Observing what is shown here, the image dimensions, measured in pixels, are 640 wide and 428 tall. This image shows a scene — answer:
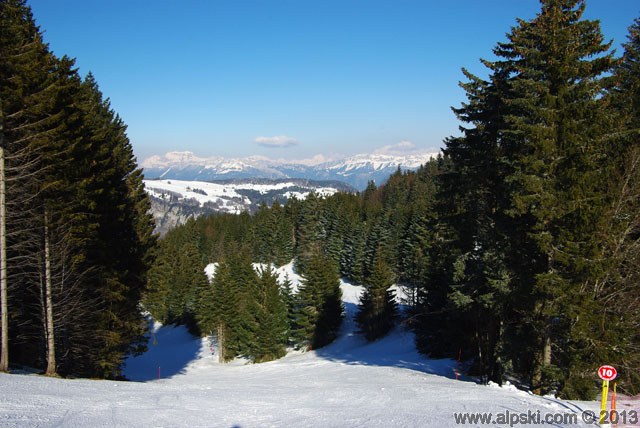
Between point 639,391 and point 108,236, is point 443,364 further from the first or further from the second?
point 108,236

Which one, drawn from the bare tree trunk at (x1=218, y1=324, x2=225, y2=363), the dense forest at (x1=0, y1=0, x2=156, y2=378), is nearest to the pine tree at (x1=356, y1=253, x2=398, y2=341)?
the bare tree trunk at (x1=218, y1=324, x2=225, y2=363)

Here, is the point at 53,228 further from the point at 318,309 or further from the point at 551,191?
the point at 318,309

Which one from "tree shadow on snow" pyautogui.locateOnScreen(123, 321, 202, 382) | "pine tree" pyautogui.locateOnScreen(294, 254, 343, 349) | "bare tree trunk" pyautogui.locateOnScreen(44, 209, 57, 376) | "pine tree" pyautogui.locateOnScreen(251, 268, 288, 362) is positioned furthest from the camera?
"pine tree" pyautogui.locateOnScreen(294, 254, 343, 349)

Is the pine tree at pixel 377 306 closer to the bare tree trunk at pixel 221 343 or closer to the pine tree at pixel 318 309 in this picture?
the pine tree at pixel 318 309

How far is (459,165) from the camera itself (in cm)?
1756

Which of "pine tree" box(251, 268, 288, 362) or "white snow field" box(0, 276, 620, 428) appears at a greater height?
"white snow field" box(0, 276, 620, 428)

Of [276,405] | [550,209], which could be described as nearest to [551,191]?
[550,209]

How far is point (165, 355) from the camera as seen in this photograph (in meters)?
48.6

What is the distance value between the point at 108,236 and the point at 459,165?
16.1 meters

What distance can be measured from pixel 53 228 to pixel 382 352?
29940mm

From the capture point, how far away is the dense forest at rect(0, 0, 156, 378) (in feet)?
44.6

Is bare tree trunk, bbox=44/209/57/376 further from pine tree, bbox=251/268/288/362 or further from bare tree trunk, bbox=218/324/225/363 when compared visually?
bare tree trunk, bbox=218/324/225/363

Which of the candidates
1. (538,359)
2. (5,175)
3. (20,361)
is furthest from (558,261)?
(20,361)

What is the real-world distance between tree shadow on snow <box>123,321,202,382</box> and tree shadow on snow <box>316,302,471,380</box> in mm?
14152
